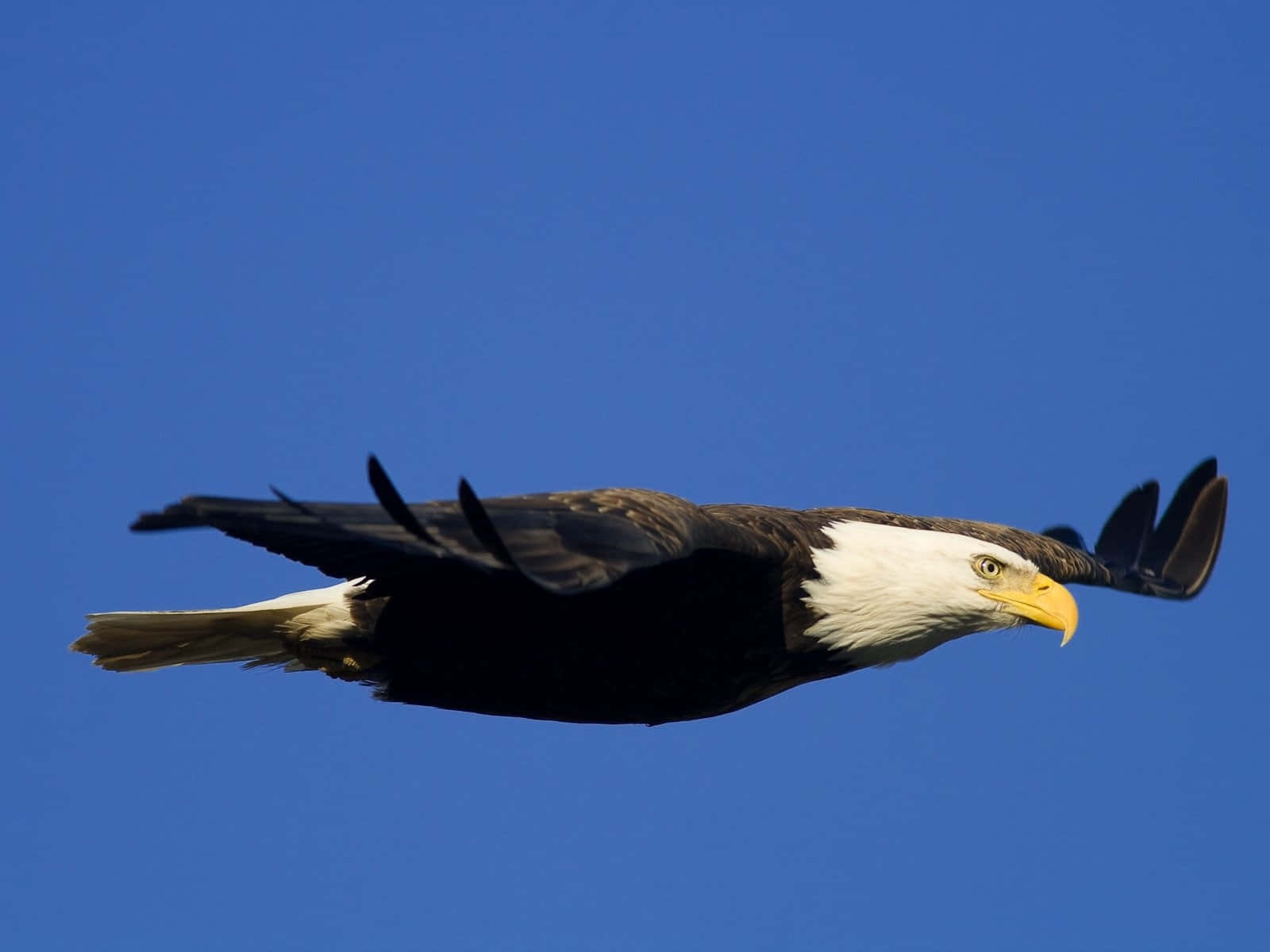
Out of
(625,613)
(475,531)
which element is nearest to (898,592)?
(625,613)

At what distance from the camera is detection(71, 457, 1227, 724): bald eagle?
5.87 metres

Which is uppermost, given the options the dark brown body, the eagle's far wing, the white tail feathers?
the eagle's far wing

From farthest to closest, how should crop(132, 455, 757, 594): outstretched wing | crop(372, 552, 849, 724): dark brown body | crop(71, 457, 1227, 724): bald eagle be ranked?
1. crop(372, 552, 849, 724): dark brown body
2. crop(71, 457, 1227, 724): bald eagle
3. crop(132, 455, 757, 594): outstretched wing

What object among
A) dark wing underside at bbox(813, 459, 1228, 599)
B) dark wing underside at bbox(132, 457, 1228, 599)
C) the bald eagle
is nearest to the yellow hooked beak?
the bald eagle

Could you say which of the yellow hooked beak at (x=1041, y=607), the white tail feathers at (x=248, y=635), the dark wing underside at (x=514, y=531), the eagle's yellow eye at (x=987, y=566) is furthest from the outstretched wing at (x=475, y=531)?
the yellow hooked beak at (x=1041, y=607)

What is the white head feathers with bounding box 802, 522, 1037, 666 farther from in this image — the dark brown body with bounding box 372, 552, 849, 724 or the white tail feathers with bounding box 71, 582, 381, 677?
the white tail feathers with bounding box 71, 582, 381, 677

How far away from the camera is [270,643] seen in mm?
7352

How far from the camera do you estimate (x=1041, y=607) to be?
7.23m

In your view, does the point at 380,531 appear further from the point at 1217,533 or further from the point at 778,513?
the point at 1217,533

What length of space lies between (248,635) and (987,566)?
9.83ft

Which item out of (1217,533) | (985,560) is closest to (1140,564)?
(1217,533)

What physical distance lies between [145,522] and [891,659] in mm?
3217

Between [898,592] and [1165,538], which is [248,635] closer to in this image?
[898,592]

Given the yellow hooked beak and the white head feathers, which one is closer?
the white head feathers
